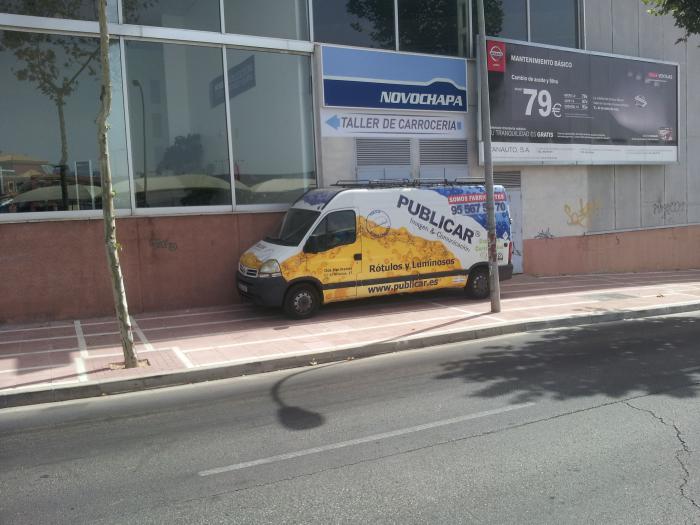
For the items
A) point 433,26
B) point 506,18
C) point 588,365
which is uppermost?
point 506,18

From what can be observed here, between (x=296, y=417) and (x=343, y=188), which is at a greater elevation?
(x=343, y=188)

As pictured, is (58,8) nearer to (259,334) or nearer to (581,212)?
(259,334)

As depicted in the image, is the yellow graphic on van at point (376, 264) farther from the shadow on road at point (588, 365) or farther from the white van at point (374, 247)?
the shadow on road at point (588, 365)

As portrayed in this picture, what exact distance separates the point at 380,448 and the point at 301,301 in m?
6.37

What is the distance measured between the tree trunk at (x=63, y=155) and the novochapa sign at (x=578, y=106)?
10.1 metres

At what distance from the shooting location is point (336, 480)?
4504mm

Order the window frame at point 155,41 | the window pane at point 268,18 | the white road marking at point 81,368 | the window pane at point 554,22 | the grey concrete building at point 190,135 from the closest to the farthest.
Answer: the white road marking at point 81,368 < the window frame at point 155,41 < the grey concrete building at point 190,135 < the window pane at point 268,18 < the window pane at point 554,22

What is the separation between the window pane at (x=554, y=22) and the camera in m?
17.8

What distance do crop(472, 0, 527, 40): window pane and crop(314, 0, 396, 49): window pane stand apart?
2965 mm

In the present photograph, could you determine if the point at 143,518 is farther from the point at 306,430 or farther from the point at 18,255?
the point at 18,255

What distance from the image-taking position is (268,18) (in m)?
13.8

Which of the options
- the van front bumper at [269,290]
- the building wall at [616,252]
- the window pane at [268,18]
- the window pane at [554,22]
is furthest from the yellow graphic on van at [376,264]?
the window pane at [554,22]

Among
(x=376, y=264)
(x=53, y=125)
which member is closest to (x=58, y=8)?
(x=53, y=125)

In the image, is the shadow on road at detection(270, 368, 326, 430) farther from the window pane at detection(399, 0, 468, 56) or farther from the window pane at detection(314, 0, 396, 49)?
the window pane at detection(399, 0, 468, 56)
